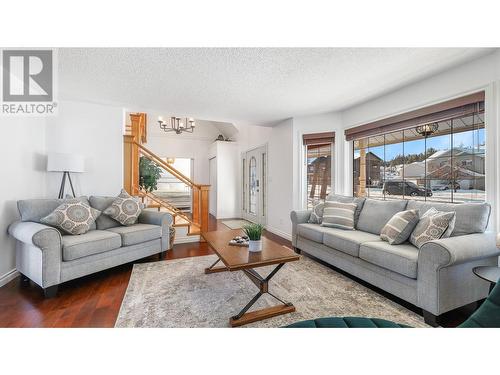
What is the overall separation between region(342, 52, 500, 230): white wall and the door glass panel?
328cm

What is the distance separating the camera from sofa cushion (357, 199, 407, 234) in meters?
2.65

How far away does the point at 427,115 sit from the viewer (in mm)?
2682

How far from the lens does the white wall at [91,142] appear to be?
332cm

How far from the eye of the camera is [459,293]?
1.73 meters

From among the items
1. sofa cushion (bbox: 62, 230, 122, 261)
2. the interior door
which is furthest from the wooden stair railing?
the interior door

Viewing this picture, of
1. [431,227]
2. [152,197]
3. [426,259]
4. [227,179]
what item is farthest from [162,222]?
[227,179]

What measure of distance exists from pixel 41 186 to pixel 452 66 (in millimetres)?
5196

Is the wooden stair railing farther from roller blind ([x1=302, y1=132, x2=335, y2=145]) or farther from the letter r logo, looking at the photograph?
roller blind ([x1=302, y1=132, x2=335, y2=145])

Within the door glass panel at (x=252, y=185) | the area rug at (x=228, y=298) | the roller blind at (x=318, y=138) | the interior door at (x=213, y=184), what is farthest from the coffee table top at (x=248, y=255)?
the interior door at (x=213, y=184)

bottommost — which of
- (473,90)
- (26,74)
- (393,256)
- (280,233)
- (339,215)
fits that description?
(280,233)

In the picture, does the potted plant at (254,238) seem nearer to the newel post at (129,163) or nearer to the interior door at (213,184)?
the newel post at (129,163)

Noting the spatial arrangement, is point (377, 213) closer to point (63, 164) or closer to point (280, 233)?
point (280, 233)

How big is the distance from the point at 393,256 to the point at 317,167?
8.18 ft
